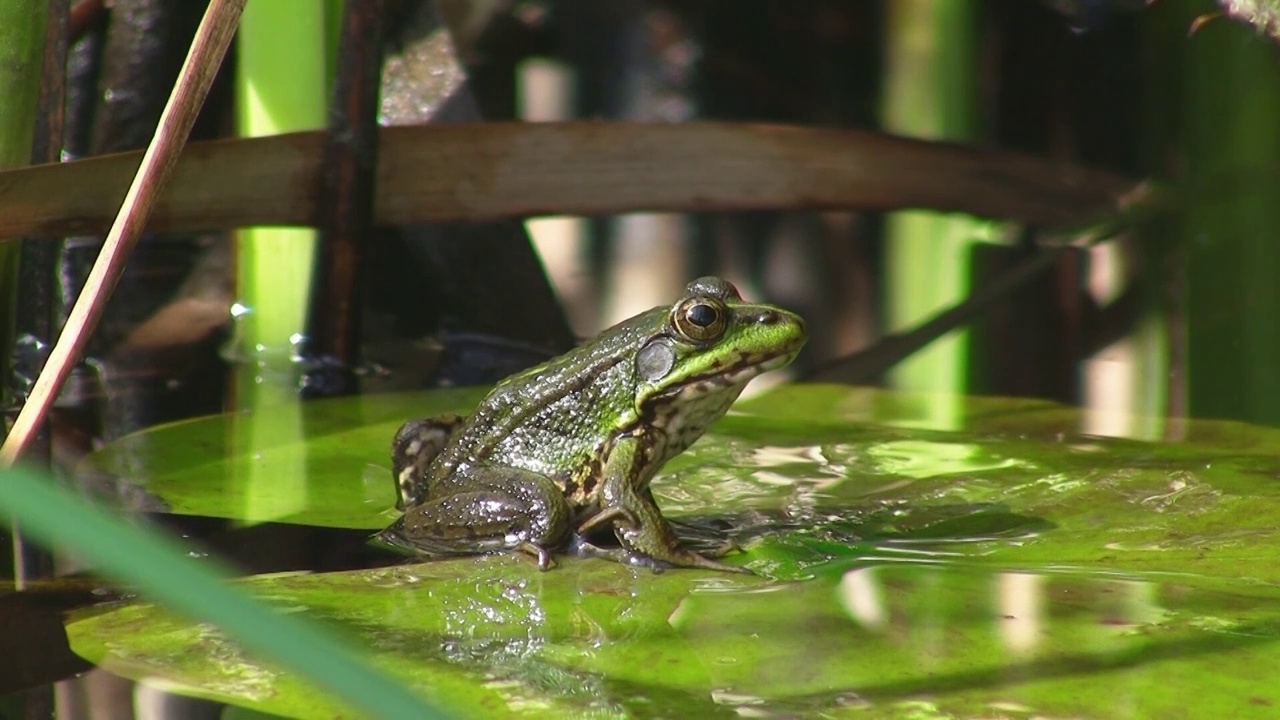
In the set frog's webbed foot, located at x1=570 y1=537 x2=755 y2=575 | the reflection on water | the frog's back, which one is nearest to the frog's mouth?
the frog's back

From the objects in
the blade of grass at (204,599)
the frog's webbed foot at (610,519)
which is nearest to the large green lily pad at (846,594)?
the frog's webbed foot at (610,519)

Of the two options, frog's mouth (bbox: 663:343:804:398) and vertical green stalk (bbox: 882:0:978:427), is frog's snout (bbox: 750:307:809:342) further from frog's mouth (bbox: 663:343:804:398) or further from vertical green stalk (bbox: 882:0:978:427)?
Answer: vertical green stalk (bbox: 882:0:978:427)

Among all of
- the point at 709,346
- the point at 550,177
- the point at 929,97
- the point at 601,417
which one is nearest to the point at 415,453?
the point at 601,417

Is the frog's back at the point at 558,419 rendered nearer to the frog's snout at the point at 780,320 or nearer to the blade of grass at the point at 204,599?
the frog's snout at the point at 780,320

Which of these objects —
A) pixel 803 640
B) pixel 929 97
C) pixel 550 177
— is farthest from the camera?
pixel 929 97

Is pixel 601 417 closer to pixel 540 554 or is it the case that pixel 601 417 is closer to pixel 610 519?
pixel 610 519
